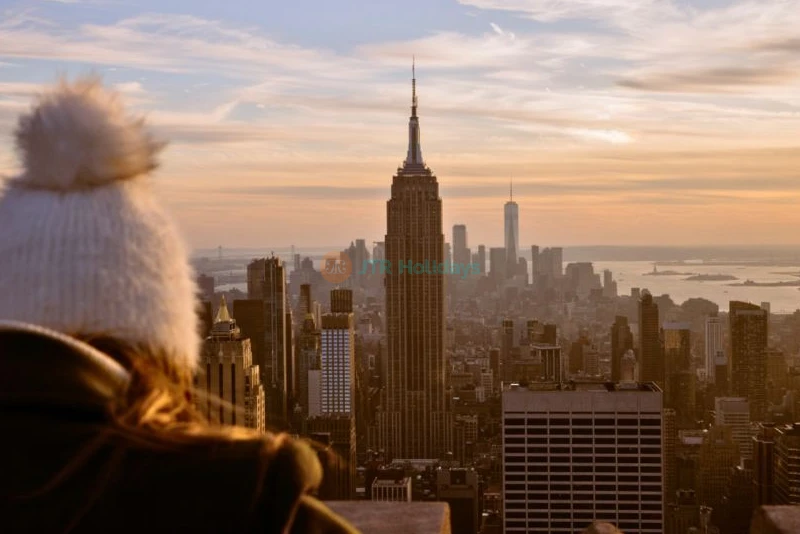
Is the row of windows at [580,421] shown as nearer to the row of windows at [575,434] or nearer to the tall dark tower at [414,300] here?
the row of windows at [575,434]

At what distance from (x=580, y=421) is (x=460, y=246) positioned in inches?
1036

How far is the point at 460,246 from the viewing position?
172 ft

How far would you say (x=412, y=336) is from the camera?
50062 millimetres

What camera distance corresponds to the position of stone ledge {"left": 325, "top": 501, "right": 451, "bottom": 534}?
1965 mm

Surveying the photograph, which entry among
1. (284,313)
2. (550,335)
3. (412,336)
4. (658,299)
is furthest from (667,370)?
(412,336)

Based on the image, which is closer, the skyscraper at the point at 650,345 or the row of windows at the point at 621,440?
the row of windows at the point at 621,440

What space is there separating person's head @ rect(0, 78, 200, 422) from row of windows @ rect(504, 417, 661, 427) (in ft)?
85.6

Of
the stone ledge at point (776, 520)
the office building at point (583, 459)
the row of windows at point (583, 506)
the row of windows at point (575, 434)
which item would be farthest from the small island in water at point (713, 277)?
the stone ledge at point (776, 520)

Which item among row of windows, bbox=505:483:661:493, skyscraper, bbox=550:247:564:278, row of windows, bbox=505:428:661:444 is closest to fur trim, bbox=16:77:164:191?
row of windows, bbox=505:428:661:444

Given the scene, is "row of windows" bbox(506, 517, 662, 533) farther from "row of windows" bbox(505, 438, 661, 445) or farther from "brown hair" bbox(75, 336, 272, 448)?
"brown hair" bbox(75, 336, 272, 448)

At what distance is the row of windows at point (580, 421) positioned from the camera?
26.1 metres

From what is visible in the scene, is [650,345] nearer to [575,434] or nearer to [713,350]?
[713,350]

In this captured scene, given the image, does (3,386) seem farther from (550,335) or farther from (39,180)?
(550,335)

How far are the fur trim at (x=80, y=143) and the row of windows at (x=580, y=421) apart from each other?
1028 inches
